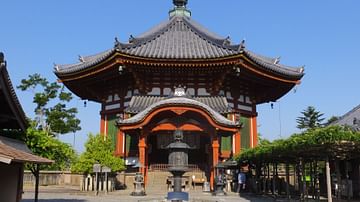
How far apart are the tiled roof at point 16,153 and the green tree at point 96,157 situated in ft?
43.1

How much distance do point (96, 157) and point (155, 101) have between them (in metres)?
6.88

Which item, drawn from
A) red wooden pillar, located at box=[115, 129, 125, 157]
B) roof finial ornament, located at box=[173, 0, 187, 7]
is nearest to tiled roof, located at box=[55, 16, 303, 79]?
roof finial ornament, located at box=[173, 0, 187, 7]

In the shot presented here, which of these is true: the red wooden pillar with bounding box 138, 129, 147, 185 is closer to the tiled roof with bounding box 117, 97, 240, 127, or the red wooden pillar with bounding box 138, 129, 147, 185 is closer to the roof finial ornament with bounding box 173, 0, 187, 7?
the tiled roof with bounding box 117, 97, 240, 127

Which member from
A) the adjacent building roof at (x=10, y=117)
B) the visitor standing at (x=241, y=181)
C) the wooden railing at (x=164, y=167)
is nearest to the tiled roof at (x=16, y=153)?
the adjacent building roof at (x=10, y=117)

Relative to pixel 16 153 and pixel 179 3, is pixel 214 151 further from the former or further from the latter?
pixel 179 3

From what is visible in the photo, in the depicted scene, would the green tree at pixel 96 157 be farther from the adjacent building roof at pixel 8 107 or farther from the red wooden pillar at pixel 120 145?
the adjacent building roof at pixel 8 107

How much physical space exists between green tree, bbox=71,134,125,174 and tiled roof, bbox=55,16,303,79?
634 centimetres

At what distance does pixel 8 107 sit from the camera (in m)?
12.4

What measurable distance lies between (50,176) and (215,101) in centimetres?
1946

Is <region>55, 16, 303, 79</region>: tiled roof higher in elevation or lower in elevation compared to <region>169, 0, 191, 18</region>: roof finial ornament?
lower

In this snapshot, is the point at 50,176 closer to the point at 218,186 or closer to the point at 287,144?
the point at 218,186

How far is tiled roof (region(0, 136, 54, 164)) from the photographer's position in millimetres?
9758

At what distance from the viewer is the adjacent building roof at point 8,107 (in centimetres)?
1124

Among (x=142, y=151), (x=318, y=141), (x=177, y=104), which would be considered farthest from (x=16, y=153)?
(x=142, y=151)
